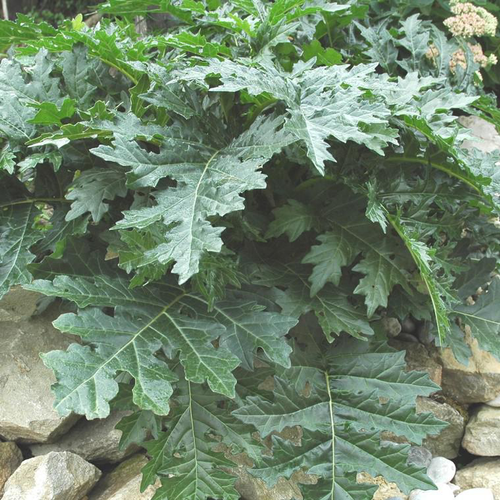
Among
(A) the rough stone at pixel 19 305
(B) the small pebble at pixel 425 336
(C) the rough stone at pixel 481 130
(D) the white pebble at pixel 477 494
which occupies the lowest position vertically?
(D) the white pebble at pixel 477 494

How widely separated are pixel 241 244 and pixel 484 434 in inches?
39.9

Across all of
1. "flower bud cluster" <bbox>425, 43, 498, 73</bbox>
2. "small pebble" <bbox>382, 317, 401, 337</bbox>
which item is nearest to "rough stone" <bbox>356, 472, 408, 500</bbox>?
"small pebble" <bbox>382, 317, 401, 337</bbox>

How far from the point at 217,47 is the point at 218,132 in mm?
279

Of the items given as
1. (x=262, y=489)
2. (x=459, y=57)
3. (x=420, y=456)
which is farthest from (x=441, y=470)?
(x=459, y=57)

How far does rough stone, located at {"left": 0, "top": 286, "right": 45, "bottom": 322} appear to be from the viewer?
6.89 ft

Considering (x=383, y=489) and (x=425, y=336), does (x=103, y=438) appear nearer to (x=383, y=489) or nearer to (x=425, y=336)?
(x=383, y=489)

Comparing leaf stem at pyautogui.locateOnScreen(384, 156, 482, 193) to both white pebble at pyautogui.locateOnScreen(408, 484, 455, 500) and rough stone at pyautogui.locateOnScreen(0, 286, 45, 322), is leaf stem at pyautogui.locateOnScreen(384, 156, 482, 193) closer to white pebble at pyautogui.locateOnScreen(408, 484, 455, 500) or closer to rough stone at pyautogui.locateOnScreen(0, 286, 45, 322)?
white pebble at pyautogui.locateOnScreen(408, 484, 455, 500)

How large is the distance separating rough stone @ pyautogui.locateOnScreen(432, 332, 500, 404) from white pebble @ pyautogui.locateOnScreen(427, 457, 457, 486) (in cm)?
27

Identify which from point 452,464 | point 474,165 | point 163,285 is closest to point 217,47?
point 163,285

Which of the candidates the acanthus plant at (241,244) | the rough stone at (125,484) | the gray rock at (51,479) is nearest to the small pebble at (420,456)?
the acanthus plant at (241,244)

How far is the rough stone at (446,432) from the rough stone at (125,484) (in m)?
0.93

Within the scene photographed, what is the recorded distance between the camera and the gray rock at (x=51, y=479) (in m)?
1.74

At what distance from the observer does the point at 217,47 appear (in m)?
1.96

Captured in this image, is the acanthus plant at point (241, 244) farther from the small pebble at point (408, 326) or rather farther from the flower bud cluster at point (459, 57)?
the flower bud cluster at point (459, 57)
